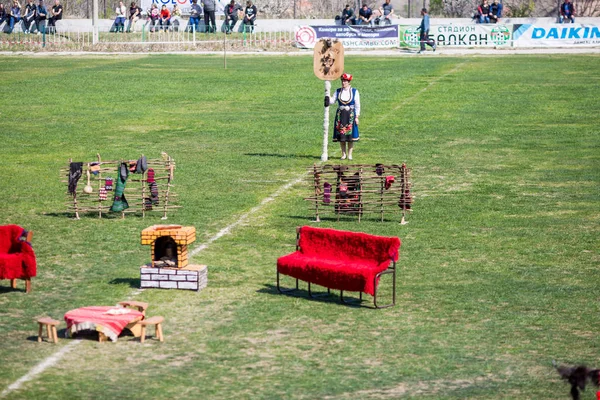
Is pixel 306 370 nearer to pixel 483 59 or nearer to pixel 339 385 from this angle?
pixel 339 385

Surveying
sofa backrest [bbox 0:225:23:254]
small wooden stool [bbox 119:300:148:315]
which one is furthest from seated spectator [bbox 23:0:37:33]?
small wooden stool [bbox 119:300:148:315]

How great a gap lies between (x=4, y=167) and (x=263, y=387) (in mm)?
16749

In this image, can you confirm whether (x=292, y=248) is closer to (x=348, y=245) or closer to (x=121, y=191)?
(x=348, y=245)

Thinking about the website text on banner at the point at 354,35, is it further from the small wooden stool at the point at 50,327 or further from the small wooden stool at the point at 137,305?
the small wooden stool at the point at 50,327

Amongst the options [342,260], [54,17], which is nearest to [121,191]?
[342,260]

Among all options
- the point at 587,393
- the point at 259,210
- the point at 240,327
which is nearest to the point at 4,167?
the point at 259,210

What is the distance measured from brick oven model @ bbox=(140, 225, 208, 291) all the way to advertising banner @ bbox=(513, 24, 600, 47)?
50.8m

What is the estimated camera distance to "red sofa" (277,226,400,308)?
1430 cm

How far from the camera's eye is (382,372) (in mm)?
11930

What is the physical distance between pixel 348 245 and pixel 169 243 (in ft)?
8.21

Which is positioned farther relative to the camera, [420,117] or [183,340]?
[420,117]

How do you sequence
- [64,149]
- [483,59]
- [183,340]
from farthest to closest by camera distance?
[483,59] < [64,149] < [183,340]

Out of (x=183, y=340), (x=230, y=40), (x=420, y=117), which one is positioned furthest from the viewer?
(x=230, y=40)

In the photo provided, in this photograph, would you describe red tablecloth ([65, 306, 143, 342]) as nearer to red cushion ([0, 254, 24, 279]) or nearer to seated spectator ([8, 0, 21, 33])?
red cushion ([0, 254, 24, 279])
